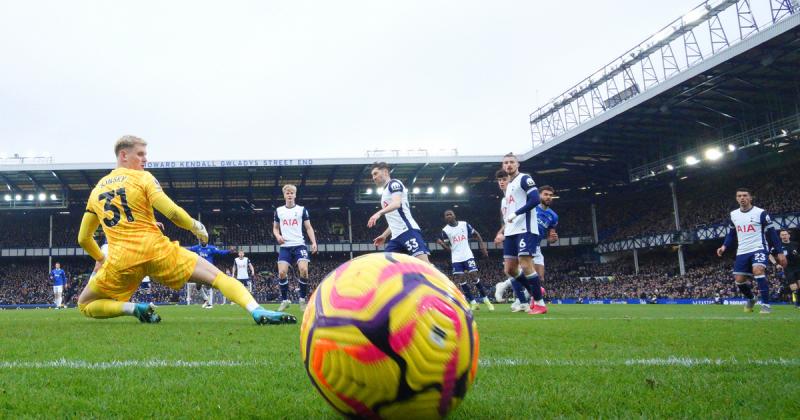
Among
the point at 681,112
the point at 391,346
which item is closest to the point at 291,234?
the point at 391,346

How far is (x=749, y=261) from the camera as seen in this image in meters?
10.1

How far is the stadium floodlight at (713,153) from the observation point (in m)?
30.2

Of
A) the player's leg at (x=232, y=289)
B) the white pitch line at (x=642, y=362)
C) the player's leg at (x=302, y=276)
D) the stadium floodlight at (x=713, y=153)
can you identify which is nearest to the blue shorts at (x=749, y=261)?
the white pitch line at (x=642, y=362)

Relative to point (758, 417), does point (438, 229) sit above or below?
above

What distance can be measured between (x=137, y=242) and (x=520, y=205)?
5396 millimetres

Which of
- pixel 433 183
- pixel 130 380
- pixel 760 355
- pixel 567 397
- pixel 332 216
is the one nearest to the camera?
pixel 567 397

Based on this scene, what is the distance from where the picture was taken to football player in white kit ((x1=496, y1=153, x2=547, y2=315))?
8141 mm

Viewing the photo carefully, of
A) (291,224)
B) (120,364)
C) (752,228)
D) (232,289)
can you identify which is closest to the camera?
(120,364)

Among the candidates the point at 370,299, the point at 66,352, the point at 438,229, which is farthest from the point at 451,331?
the point at 438,229

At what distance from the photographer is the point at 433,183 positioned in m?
39.5

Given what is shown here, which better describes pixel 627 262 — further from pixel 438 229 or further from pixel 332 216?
pixel 332 216

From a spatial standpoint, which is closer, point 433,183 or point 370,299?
point 370,299

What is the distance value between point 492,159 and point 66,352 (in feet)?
103

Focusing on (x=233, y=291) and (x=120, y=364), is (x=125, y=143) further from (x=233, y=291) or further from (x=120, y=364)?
(x=120, y=364)
